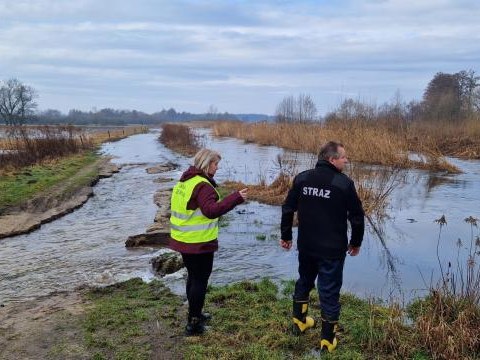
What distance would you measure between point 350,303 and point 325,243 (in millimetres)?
1991

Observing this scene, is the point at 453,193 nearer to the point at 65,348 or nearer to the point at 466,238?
the point at 466,238

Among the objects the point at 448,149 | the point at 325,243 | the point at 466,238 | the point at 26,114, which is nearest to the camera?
the point at 325,243

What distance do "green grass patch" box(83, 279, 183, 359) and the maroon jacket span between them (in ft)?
3.77

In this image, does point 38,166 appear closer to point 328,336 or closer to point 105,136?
point 328,336

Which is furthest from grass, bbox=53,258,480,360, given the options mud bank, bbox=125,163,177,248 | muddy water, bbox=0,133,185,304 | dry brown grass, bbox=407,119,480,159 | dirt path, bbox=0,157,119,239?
dry brown grass, bbox=407,119,480,159

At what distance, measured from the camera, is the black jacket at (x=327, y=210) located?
4887 mm

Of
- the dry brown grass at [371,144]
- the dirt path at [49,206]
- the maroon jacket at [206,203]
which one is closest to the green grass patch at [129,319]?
the maroon jacket at [206,203]

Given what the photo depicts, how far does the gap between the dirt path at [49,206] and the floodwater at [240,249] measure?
1.15 ft

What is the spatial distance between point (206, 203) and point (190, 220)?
0.98 ft

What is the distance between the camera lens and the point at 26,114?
89.8 metres

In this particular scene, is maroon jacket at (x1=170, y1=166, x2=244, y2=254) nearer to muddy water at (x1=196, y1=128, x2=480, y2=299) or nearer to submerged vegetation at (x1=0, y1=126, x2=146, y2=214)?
muddy water at (x1=196, y1=128, x2=480, y2=299)

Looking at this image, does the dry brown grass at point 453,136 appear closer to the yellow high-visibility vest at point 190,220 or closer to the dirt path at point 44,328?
the dirt path at point 44,328

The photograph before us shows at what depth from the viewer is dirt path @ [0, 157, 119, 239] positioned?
13.1 meters

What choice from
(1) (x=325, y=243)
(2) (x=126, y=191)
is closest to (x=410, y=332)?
(1) (x=325, y=243)
